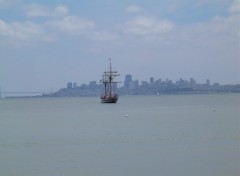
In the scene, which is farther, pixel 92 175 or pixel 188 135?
pixel 188 135

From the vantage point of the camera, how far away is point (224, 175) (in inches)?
717

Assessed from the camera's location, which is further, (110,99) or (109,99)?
(109,99)

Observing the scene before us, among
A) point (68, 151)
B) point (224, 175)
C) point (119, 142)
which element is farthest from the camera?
point (119, 142)

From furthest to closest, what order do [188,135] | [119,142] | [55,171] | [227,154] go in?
[188,135]
[119,142]
[227,154]
[55,171]

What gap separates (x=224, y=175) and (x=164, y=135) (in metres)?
14.9

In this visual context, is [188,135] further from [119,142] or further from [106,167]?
[106,167]

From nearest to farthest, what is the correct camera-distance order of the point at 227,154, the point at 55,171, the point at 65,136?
1. the point at 55,171
2. the point at 227,154
3. the point at 65,136

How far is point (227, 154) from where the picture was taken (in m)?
22.8

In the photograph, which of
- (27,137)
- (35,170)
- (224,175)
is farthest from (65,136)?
(224,175)

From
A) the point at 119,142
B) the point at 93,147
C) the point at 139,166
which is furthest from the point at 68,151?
the point at 139,166

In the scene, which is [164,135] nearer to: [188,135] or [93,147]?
[188,135]

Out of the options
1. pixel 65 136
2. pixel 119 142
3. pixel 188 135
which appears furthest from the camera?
pixel 65 136

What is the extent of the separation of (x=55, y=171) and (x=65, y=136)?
15.1 m

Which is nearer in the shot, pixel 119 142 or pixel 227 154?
pixel 227 154
